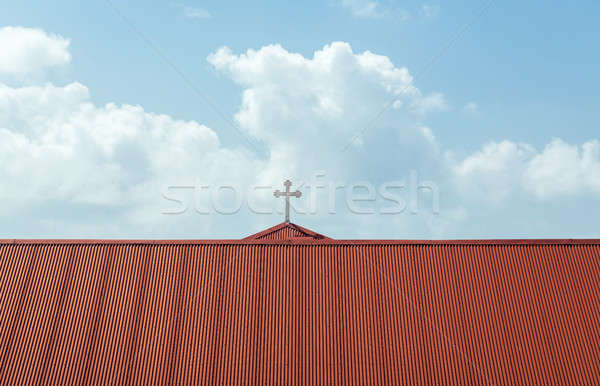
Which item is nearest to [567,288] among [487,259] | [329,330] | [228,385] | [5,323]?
[487,259]

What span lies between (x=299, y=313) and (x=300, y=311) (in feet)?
0.28

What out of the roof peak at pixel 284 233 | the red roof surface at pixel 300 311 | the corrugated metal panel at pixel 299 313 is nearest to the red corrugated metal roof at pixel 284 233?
the roof peak at pixel 284 233

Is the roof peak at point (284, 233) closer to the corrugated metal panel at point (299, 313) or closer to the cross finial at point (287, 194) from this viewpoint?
the cross finial at point (287, 194)

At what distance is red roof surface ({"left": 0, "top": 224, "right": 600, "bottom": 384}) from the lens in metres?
17.5

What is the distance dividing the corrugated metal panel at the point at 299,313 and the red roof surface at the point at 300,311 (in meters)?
0.05

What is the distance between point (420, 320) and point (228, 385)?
725cm

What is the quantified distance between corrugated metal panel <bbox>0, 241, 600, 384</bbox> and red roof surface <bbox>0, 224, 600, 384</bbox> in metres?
0.05

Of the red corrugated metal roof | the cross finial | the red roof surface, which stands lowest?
the red roof surface

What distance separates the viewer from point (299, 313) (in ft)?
61.4

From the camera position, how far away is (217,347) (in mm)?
17922

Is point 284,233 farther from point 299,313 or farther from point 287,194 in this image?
A: point 299,313

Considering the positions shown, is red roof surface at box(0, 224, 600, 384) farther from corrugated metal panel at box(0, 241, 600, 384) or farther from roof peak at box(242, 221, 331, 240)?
roof peak at box(242, 221, 331, 240)

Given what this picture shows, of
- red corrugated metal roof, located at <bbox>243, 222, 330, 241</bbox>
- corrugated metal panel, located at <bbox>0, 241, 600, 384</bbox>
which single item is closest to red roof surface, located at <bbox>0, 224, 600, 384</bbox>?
corrugated metal panel, located at <bbox>0, 241, 600, 384</bbox>

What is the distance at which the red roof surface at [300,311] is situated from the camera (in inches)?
688
